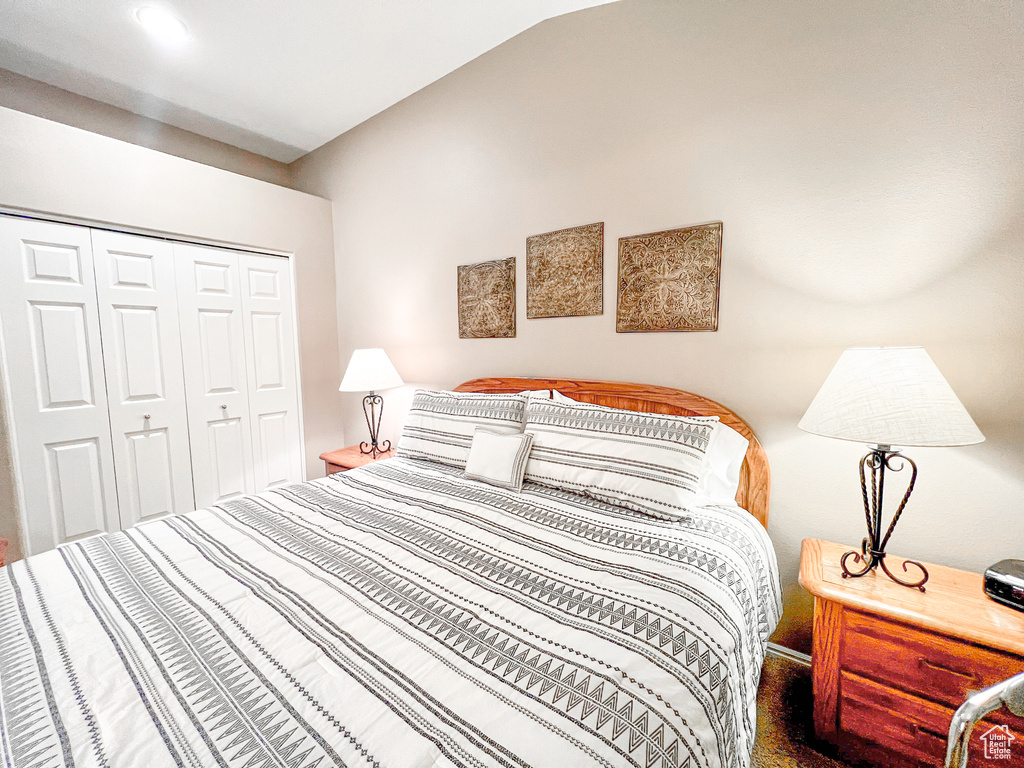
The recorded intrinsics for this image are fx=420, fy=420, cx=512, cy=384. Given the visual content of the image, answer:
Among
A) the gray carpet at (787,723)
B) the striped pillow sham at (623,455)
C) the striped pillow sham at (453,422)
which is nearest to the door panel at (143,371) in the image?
the striped pillow sham at (453,422)

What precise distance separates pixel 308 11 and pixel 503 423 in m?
2.13

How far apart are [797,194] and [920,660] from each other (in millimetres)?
1509

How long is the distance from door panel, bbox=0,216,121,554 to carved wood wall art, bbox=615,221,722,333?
2853mm

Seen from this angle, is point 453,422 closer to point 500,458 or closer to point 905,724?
point 500,458

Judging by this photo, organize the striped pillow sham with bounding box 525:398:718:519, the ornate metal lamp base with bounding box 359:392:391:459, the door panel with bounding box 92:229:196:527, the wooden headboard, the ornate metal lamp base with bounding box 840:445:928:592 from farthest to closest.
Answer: the ornate metal lamp base with bounding box 359:392:391:459
the door panel with bounding box 92:229:196:527
the wooden headboard
the striped pillow sham with bounding box 525:398:718:519
the ornate metal lamp base with bounding box 840:445:928:592

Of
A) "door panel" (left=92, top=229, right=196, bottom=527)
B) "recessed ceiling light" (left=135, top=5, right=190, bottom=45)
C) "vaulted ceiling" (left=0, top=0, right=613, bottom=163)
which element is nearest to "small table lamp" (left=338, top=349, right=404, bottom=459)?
"door panel" (left=92, top=229, right=196, bottom=527)

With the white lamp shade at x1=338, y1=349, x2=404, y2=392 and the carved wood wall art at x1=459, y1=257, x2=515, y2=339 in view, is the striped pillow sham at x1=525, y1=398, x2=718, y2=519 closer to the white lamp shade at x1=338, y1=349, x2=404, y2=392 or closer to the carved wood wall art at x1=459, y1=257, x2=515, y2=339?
the carved wood wall art at x1=459, y1=257, x2=515, y2=339

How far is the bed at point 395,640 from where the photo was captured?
0.67 m

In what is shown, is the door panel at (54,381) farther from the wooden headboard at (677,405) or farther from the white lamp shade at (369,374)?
the wooden headboard at (677,405)

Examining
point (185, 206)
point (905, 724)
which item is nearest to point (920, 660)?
point (905, 724)

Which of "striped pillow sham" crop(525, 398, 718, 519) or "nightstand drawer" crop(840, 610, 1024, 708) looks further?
"striped pillow sham" crop(525, 398, 718, 519)

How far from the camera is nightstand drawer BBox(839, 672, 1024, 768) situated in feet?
3.46

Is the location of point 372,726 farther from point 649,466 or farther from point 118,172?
point 118,172

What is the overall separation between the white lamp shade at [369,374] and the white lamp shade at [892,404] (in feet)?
7.39
